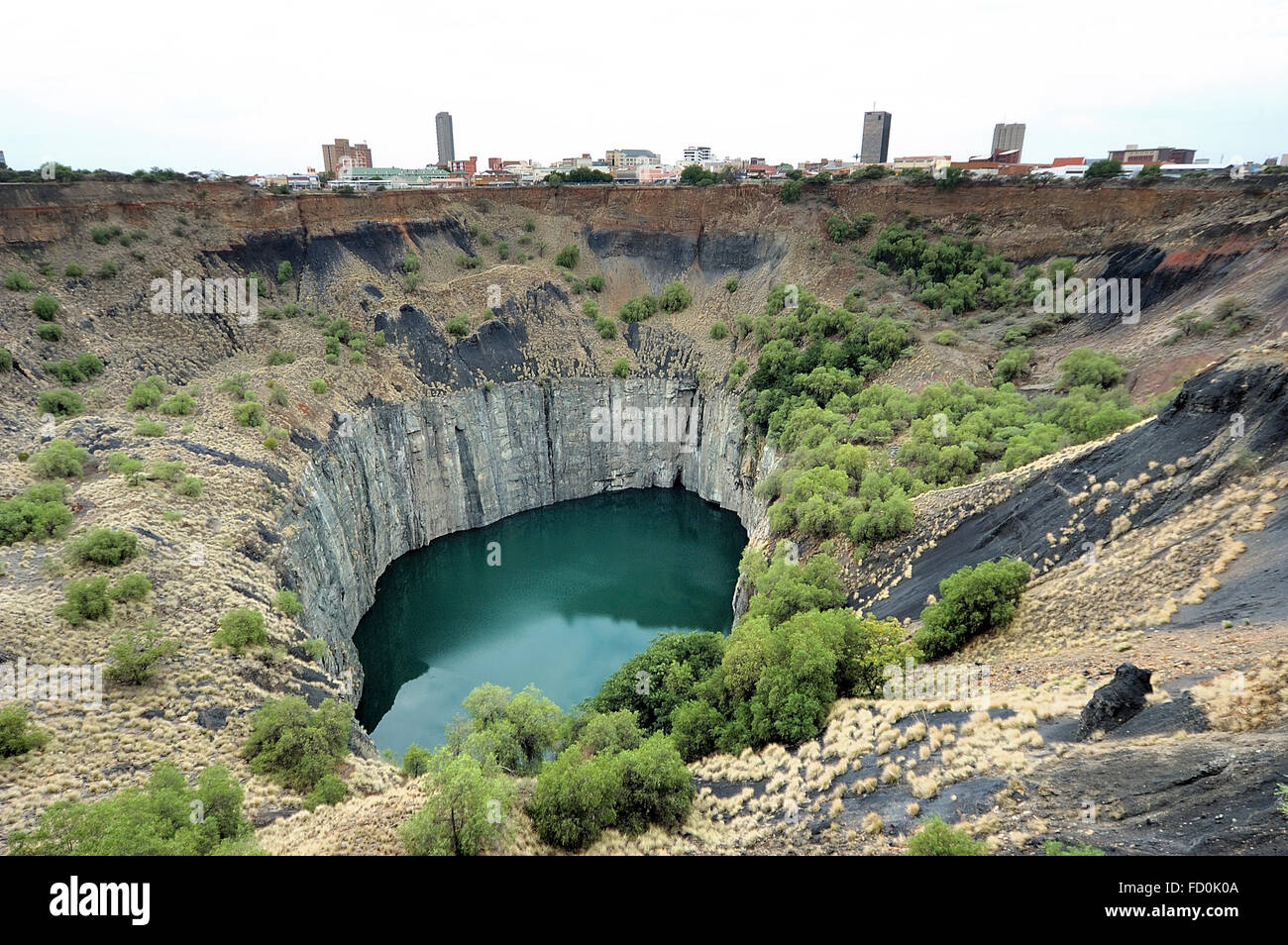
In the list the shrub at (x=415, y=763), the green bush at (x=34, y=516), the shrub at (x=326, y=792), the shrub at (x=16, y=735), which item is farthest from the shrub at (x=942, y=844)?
the green bush at (x=34, y=516)

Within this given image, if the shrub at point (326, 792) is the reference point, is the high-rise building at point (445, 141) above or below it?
above

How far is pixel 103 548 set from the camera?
66.2ft

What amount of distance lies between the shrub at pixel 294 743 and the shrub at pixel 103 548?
7.57m

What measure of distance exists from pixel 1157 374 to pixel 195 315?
160 feet

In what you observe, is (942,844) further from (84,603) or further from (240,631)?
(84,603)

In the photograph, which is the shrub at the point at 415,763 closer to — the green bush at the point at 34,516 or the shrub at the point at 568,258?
the green bush at the point at 34,516

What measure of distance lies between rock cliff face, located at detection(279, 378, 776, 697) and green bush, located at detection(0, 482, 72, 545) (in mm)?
6568

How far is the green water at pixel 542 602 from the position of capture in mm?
30250

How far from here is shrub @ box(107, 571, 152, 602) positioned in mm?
18859

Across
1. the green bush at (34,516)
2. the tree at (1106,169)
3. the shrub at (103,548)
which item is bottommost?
the shrub at (103,548)

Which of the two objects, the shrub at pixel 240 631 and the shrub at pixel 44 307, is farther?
the shrub at pixel 44 307

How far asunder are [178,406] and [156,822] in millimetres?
24120
